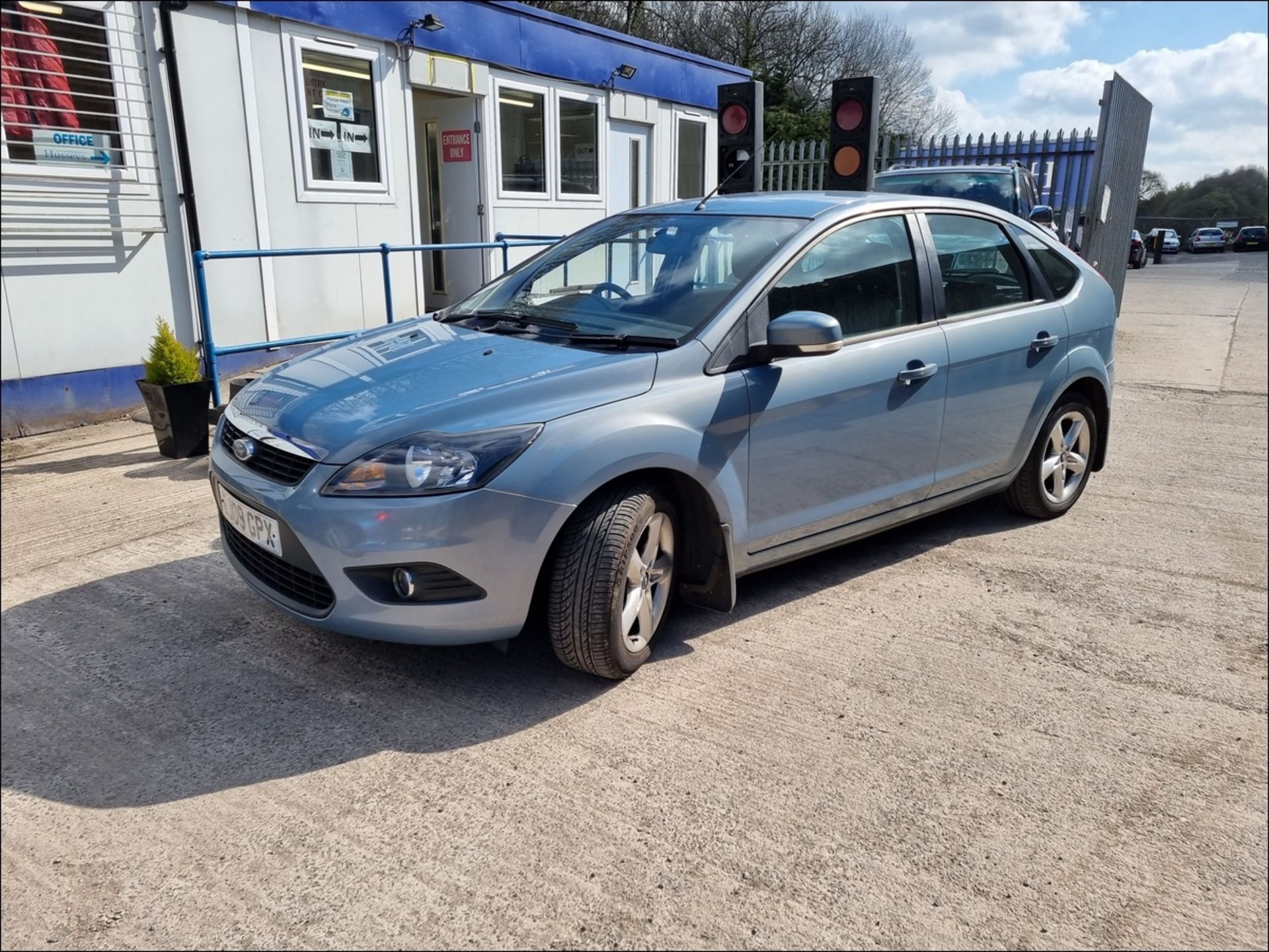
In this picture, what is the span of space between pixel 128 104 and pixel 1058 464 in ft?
22.2

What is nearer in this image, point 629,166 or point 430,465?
point 430,465

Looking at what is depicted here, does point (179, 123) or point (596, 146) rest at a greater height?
point (596, 146)

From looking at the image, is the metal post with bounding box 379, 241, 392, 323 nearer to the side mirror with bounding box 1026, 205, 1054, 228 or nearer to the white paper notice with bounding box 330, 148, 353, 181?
the white paper notice with bounding box 330, 148, 353, 181

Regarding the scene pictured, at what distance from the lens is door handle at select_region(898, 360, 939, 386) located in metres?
3.98

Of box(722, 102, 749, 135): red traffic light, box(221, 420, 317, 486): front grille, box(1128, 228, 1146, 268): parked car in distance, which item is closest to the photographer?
box(221, 420, 317, 486): front grille

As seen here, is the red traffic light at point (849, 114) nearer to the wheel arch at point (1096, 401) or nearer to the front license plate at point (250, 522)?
the wheel arch at point (1096, 401)

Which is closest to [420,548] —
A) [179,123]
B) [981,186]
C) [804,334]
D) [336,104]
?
[804,334]

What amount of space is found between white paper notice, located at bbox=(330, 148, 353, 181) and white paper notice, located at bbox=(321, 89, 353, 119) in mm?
319

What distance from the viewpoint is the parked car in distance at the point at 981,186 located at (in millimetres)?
10516

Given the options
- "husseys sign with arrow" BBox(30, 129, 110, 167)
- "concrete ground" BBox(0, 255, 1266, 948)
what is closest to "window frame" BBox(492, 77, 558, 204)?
"husseys sign with arrow" BBox(30, 129, 110, 167)

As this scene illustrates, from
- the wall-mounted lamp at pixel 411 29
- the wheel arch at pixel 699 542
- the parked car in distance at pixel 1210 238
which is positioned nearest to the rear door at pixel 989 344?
the parked car in distance at pixel 1210 238

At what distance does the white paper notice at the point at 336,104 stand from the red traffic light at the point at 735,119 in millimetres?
3685

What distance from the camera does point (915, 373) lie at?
4.01 metres

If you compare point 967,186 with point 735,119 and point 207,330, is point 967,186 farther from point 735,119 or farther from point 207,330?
point 207,330
